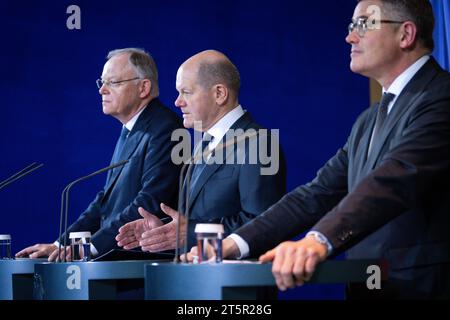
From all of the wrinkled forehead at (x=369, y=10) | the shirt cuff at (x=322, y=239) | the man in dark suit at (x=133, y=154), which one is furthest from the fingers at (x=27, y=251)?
the shirt cuff at (x=322, y=239)

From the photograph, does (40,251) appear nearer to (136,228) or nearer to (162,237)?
(136,228)

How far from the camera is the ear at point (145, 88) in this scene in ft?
16.1

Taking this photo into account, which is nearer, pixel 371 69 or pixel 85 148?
pixel 371 69

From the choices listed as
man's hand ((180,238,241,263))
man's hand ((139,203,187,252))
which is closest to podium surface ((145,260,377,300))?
man's hand ((180,238,241,263))

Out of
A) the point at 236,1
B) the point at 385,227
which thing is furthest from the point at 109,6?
the point at 385,227

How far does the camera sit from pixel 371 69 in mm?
3098

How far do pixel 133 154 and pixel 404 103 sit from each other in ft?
6.62

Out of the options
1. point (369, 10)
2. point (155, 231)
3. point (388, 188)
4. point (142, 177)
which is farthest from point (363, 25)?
point (142, 177)

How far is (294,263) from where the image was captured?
2211 millimetres

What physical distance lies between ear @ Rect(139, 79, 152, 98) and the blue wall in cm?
144

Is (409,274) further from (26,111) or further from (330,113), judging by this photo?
(26,111)

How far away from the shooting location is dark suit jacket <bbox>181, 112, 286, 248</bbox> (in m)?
3.81

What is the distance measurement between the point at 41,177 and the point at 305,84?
6.25 ft

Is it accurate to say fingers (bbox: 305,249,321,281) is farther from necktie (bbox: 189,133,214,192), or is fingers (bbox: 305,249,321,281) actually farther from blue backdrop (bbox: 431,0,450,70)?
blue backdrop (bbox: 431,0,450,70)
